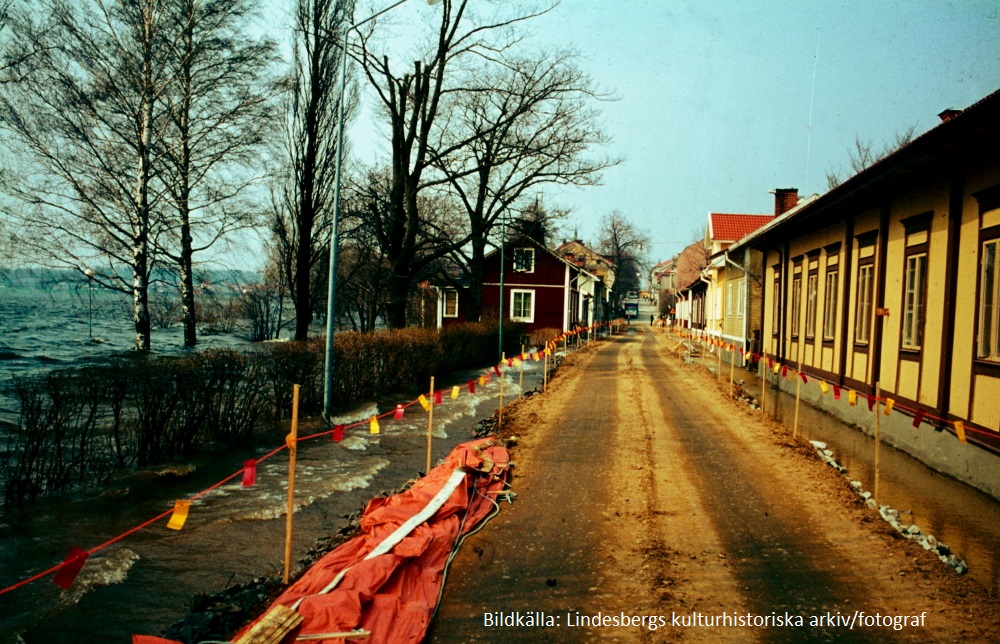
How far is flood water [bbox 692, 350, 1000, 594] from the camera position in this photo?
640 cm

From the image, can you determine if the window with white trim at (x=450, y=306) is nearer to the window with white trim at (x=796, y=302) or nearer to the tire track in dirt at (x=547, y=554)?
the window with white trim at (x=796, y=302)

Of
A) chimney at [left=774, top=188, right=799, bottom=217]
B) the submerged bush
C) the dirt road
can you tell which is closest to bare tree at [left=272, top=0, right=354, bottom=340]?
the submerged bush

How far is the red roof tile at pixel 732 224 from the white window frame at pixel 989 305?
106 feet

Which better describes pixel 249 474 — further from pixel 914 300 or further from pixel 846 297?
pixel 846 297

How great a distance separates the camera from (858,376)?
44.2 ft

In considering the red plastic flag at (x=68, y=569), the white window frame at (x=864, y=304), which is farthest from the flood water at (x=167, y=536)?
the white window frame at (x=864, y=304)

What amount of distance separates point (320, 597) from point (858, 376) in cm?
1236

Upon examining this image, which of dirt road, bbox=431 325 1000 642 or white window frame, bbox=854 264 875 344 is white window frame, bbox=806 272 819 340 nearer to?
white window frame, bbox=854 264 875 344

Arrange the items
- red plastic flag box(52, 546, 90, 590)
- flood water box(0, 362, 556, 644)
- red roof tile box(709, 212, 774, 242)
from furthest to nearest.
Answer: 1. red roof tile box(709, 212, 774, 242)
2. flood water box(0, 362, 556, 644)
3. red plastic flag box(52, 546, 90, 590)

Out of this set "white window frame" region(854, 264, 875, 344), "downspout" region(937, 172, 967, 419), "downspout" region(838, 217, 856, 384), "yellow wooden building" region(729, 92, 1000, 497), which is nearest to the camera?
"yellow wooden building" region(729, 92, 1000, 497)

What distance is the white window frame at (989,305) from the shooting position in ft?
26.9

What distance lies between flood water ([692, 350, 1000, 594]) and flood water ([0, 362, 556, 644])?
20.6 feet

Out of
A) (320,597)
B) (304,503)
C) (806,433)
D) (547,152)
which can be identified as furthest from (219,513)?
(547,152)

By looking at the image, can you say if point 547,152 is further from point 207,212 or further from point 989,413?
point 989,413
